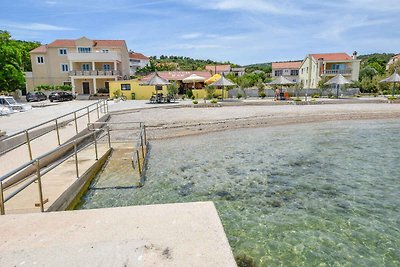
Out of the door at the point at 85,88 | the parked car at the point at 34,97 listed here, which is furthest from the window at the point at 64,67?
the parked car at the point at 34,97

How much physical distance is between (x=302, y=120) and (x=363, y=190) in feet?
42.1

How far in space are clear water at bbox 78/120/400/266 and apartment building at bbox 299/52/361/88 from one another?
127 ft

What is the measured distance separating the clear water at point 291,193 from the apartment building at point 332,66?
127 ft

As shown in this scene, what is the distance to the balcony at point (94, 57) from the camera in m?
39.0

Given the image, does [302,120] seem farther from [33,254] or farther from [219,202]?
[33,254]

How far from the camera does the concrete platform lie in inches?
125

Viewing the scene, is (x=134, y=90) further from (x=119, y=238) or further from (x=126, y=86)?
(x=119, y=238)

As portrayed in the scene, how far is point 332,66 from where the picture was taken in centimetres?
5100

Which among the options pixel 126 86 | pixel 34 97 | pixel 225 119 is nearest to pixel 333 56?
pixel 126 86

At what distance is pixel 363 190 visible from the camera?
779 centimetres

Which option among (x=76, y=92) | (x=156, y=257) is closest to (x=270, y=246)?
(x=156, y=257)

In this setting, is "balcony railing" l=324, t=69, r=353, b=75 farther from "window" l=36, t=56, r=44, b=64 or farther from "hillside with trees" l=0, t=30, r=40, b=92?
"window" l=36, t=56, r=44, b=64

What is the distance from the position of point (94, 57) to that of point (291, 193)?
3784cm

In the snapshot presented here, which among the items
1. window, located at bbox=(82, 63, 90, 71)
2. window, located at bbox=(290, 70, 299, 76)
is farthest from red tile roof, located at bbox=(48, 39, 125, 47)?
window, located at bbox=(290, 70, 299, 76)
